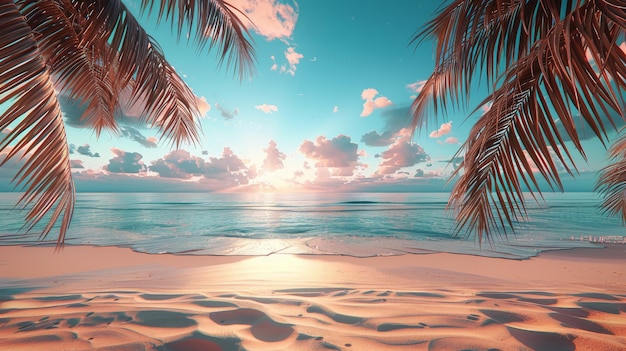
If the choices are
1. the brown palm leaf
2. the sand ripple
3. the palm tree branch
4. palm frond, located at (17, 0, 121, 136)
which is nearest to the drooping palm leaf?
the palm tree branch

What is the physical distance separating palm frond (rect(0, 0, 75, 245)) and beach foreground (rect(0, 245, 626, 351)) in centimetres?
104

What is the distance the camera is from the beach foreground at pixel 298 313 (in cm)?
201

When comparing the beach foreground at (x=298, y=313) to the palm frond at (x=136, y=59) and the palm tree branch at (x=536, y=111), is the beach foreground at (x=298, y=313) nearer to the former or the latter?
the palm tree branch at (x=536, y=111)

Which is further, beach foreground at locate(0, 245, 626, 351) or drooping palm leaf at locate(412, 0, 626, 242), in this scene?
beach foreground at locate(0, 245, 626, 351)

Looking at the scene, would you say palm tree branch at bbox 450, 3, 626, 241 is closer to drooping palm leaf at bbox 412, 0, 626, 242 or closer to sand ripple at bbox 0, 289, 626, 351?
drooping palm leaf at bbox 412, 0, 626, 242

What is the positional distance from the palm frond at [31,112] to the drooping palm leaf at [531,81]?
3.22 meters

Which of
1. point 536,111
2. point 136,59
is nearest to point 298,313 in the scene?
point 536,111

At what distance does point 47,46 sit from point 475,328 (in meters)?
5.14

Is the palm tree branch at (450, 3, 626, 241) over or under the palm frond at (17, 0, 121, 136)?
under

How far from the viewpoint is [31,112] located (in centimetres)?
197

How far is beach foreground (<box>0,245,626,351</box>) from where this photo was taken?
2.01m

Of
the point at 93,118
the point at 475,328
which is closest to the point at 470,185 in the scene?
the point at 475,328

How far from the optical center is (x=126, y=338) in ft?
6.65

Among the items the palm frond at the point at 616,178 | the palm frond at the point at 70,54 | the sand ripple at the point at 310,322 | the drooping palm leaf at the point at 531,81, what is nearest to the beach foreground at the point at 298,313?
the sand ripple at the point at 310,322
